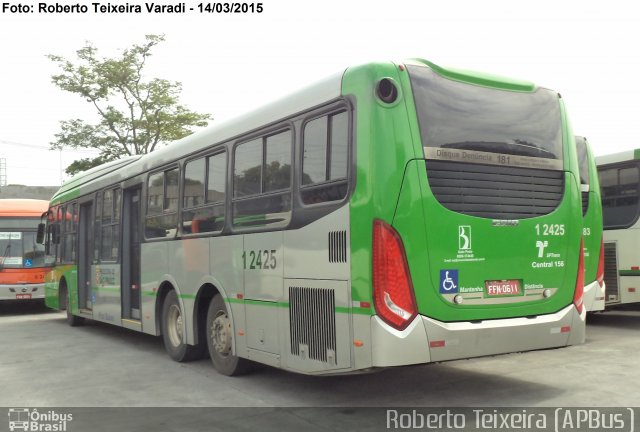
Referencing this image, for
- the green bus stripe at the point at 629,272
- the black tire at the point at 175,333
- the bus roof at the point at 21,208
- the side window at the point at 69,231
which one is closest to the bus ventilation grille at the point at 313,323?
the black tire at the point at 175,333

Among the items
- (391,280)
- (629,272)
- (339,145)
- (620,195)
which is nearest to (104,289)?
(339,145)

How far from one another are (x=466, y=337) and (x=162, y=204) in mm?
5459

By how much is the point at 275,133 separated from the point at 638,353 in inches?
231

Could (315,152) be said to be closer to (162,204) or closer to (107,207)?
(162,204)

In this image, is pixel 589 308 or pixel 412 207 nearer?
pixel 412 207

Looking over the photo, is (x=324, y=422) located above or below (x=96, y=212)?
below

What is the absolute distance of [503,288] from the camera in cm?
617

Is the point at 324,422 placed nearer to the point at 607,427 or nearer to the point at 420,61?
the point at 607,427

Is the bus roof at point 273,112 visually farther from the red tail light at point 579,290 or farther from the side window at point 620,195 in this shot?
the side window at point 620,195

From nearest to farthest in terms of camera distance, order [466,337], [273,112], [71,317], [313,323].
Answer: [466,337] < [313,323] < [273,112] < [71,317]

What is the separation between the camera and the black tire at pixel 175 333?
9.18 metres

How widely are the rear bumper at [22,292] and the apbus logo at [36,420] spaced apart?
12.3 metres

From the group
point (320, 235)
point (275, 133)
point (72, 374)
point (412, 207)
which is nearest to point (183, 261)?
point (72, 374)

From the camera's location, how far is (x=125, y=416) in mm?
6438
